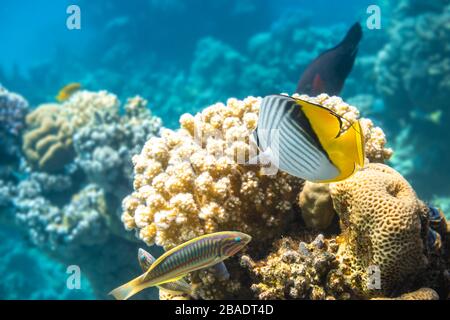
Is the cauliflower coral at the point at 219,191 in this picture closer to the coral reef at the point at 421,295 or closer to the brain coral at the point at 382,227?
the brain coral at the point at 382,227

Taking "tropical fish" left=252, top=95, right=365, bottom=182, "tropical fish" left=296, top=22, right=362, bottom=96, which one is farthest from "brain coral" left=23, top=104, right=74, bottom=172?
"tropical fish" left=252, top=95, right=365, bottom=182

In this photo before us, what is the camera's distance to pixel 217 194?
2.22 metres

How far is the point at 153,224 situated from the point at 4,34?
94.6m

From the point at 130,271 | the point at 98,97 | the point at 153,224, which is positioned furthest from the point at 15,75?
the point at 153,224

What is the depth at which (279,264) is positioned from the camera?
6.75ft

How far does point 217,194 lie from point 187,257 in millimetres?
646

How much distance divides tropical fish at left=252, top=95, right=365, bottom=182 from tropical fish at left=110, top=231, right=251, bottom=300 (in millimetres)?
579

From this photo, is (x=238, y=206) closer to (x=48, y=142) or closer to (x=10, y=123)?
(x=48, y=142)

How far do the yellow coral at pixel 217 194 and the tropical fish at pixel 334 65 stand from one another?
155 cm

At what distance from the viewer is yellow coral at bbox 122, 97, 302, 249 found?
223 cm

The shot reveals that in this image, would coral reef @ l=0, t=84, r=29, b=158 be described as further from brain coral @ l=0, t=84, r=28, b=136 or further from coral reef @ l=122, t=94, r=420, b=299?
coral reef @ l=122, t=94, r=420, b=299

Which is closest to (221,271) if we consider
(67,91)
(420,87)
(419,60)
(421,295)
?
(421,295)

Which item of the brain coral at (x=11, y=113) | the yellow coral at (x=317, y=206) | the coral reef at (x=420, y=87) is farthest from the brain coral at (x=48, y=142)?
the coral reef at (x=420, y=87)

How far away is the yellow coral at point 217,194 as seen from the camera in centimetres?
223
